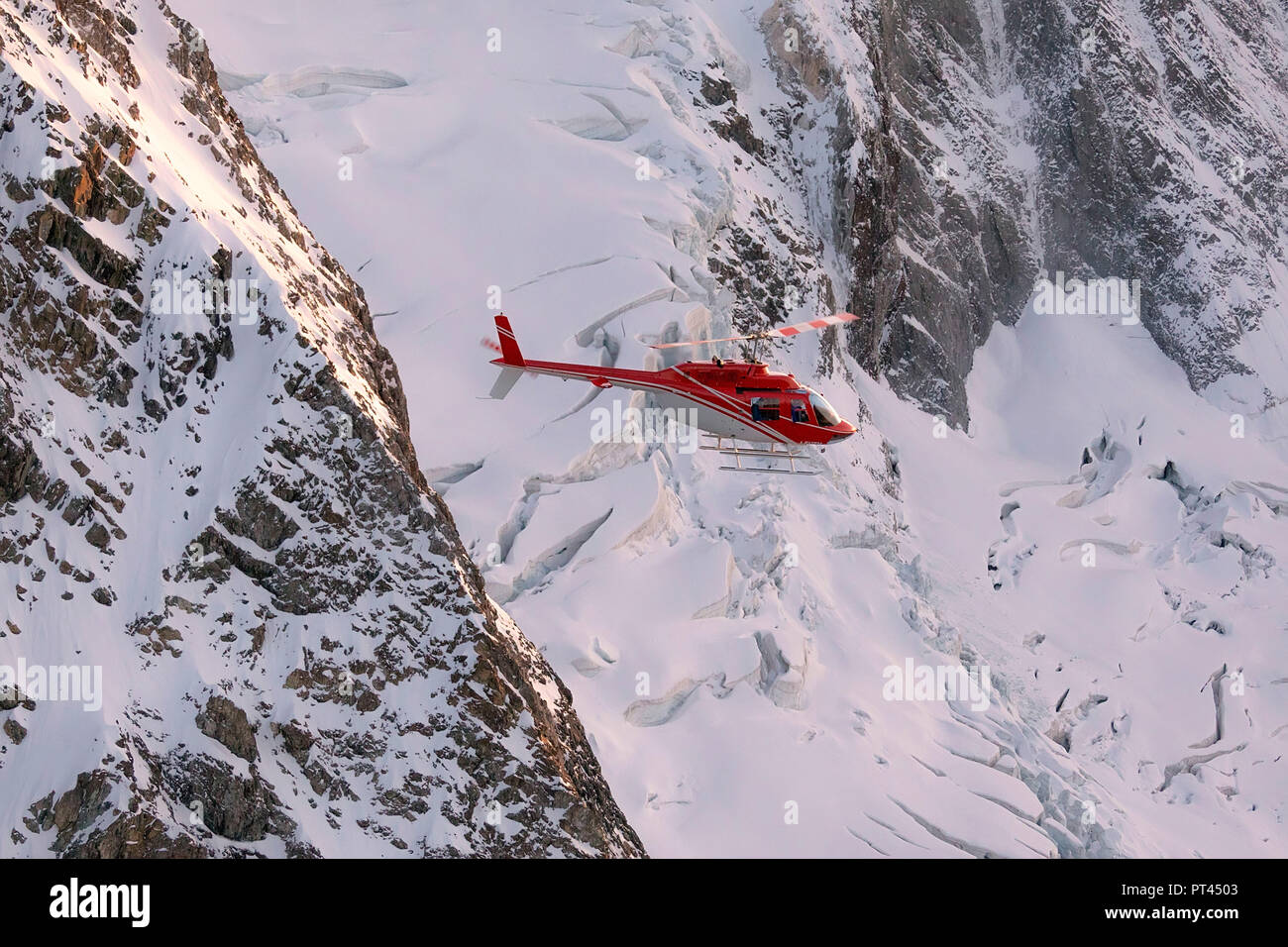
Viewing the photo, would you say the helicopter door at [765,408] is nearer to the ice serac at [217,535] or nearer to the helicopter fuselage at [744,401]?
the helicopter fuselage at [744,401]

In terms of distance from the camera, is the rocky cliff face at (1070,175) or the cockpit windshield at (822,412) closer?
the cockpit windshield at (822,412)

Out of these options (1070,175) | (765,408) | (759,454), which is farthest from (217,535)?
(1070,175)

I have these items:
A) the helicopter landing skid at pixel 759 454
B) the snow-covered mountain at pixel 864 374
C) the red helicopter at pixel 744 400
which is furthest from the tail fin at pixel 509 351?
the helicopter landing skid at pixel 759 454

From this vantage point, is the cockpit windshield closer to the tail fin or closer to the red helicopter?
the red helicopter

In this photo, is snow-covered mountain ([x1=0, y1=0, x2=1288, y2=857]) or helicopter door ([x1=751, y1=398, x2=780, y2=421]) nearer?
helicopter door ([x1=751, y1=398, x2=780, y2=421])

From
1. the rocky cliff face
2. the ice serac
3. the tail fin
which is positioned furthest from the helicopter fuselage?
the rocky cliff face
